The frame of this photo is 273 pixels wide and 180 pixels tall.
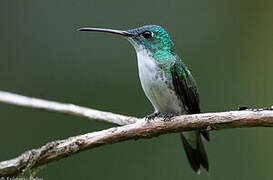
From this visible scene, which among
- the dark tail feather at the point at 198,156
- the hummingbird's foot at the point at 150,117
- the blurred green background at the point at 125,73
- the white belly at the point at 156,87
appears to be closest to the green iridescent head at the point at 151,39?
the white belly at the point at 156,87

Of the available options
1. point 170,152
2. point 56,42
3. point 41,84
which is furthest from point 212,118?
point 56,42

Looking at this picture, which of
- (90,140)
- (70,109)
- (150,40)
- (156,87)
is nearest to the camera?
(90,140)

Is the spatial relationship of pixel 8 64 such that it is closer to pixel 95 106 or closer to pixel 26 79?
pixel 26 79

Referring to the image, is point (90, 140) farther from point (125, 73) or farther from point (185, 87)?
point (125, 73)

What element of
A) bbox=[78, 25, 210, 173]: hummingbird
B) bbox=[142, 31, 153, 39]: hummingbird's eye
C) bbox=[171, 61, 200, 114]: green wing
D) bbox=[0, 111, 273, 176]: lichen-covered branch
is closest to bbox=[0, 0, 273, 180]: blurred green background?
bbox=[78, 25, 210, 173]: hummingbird

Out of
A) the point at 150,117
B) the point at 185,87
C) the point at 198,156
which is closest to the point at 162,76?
the point at 185,87

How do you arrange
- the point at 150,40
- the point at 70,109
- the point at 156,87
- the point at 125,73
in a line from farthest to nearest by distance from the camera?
the point at 125,73 < the point at 70,109 < the point at 150,40 < the point at 156,87

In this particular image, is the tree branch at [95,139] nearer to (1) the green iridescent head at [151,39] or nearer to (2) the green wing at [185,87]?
(2) the green wing at [185,87]

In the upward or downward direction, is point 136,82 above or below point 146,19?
below
